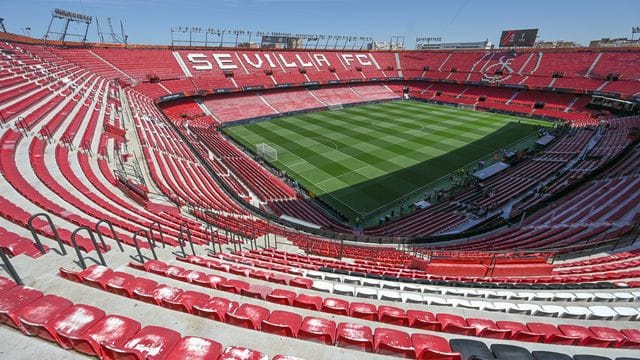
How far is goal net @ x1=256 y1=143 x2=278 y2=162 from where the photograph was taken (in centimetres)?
3416

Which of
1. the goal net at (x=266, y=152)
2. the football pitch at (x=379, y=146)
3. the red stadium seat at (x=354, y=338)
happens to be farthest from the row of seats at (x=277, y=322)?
the goal net at (x=266, y=152)

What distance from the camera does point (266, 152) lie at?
115 ft

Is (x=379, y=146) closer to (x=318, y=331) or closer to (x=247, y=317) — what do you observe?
(x=318, y=331)

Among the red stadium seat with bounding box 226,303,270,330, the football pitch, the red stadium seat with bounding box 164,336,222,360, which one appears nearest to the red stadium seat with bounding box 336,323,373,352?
the red stadium seat with bounding box 226,303,270,330

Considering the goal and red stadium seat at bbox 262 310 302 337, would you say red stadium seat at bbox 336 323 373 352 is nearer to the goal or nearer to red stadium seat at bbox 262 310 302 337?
red stadium seat at bbox 262 310 302 337

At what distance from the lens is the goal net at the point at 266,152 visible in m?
34.2

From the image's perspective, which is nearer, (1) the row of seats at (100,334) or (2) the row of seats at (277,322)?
(1) the row of seats at (100,334)

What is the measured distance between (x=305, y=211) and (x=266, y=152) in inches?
510

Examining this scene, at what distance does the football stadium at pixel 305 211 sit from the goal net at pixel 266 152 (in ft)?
0.75

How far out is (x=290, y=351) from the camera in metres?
4.57

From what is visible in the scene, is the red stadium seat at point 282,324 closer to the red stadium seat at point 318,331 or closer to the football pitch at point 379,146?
the red stadium seat at point 318,331

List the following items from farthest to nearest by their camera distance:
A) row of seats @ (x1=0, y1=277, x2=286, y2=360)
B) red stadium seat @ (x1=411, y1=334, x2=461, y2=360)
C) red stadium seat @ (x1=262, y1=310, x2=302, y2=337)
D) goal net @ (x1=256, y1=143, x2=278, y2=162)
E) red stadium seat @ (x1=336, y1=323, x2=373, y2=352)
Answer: goal net @ (x1=256, y1=143, x2=278, y2=162), red stadium seat @ (x1=262, y1=310, x2=302, y2=337), red stadium seat @ (x1=336, y1=323, x2=373, y2=352), red stadium seat @ (x1=411, y1=334, x2=461, y2=360), row of seats @ (x1=0, y1=277, x2=286, y2=360)

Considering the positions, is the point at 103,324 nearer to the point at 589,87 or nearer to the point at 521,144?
the point at 521,144

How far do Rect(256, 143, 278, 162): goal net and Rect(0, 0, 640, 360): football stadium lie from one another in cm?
23
